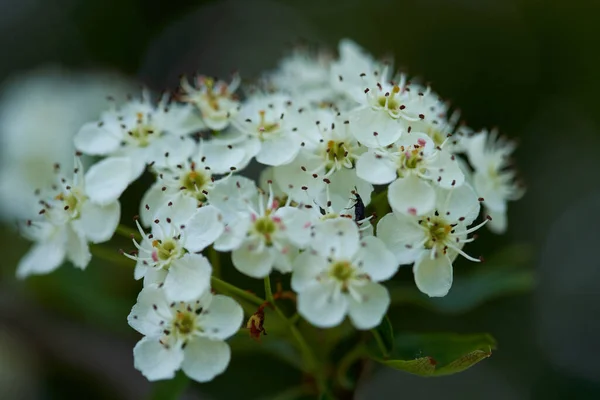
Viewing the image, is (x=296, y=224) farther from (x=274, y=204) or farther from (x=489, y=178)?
(x=489, y=178)

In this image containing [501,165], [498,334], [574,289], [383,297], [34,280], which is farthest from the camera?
[574,289]

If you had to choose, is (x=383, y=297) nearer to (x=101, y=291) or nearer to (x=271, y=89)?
(x=271, y=89)

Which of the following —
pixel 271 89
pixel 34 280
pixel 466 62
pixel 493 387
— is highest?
pixel 271 89

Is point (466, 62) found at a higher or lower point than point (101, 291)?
higher

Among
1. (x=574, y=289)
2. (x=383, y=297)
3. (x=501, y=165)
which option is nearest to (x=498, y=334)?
(x=574, y=289)

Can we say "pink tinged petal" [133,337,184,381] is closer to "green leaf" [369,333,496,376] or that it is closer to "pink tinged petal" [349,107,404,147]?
"green leaf" [369,333,496,376]

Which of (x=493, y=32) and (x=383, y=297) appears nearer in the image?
(x=383, y=297)

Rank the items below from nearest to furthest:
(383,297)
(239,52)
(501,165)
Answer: (383,297) → (501,165) → (239,52)
